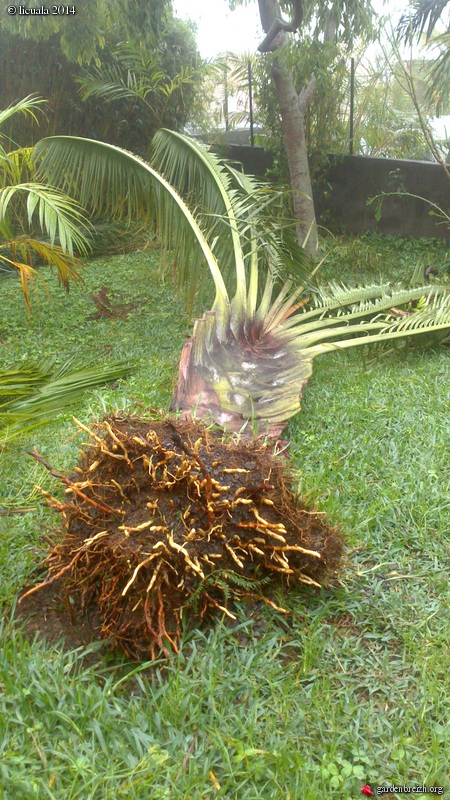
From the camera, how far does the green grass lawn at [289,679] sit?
Answer: 4.93 feet

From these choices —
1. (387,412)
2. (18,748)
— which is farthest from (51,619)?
(387,412)

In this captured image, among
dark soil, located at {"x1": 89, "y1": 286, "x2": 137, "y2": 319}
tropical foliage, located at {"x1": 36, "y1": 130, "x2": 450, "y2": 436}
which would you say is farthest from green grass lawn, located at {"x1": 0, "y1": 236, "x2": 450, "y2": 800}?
dark soil, located at {"x1": 89, "y1": 286, "x2": 137, "y2": 319}

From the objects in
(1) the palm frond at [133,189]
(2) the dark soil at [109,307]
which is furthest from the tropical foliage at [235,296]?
(2) the dark soil at [109,307]

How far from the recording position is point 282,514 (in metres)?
2.08

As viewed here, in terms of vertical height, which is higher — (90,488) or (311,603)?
(90,488)

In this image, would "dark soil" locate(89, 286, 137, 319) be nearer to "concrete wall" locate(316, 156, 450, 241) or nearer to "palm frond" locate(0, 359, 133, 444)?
"palm frond" locate(0, 359, 133, 444)

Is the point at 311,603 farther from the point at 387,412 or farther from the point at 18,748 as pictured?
the point at 387,412

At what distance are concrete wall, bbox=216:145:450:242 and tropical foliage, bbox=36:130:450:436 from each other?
2.62 m

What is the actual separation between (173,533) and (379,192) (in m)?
6.30

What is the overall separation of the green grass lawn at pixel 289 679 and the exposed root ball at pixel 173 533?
103mm

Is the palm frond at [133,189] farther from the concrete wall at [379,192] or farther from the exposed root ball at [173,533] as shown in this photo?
the concrete wall at [379,192]

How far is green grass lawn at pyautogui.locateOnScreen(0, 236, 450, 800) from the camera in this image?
1.50 m

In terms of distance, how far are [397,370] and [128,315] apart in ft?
7.70

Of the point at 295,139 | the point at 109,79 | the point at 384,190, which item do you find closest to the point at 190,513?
the point at 295,139
